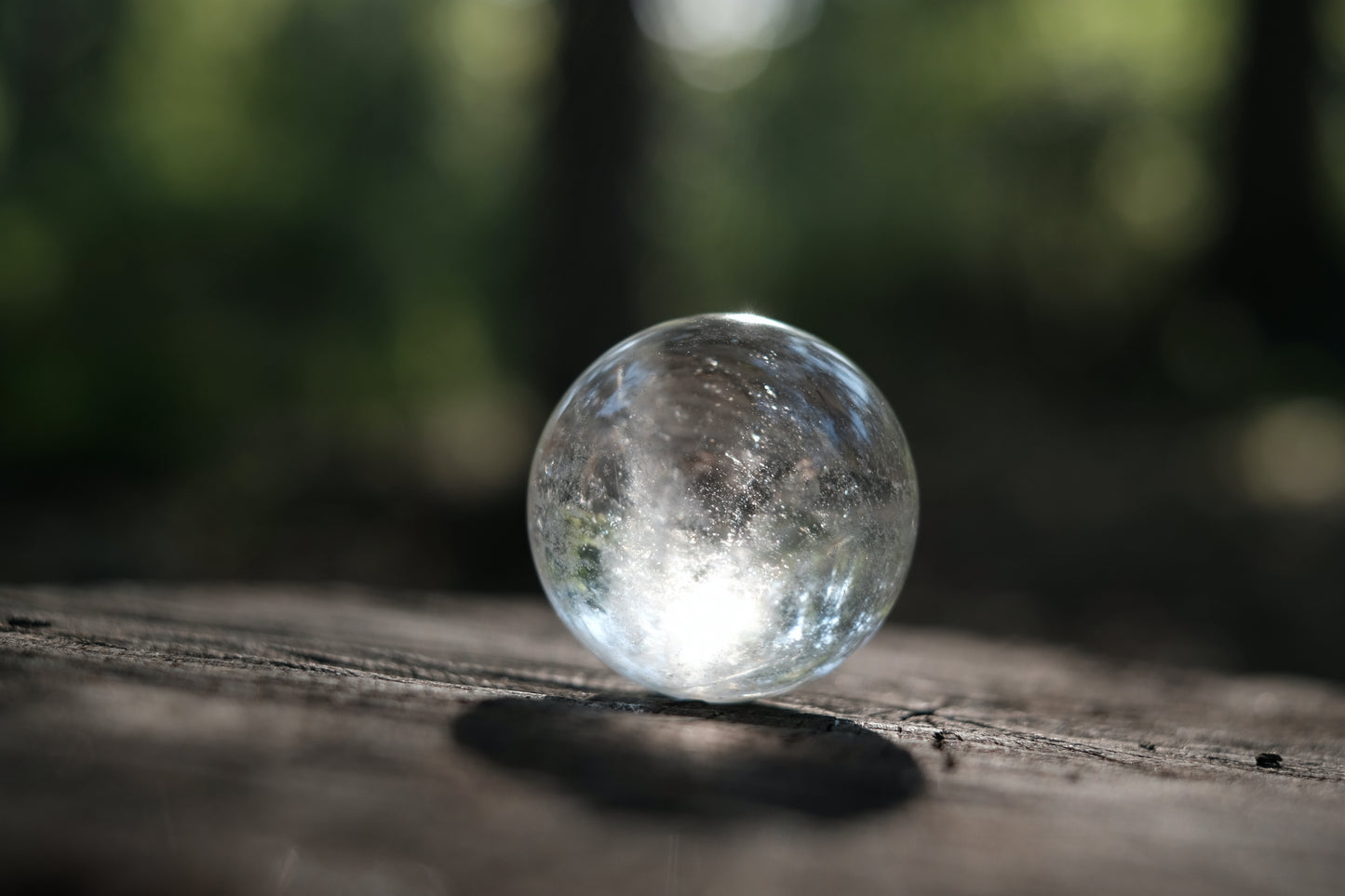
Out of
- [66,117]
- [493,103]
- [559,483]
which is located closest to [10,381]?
[66,117]

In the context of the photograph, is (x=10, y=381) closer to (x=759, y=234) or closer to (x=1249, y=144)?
(x=759, y=234)

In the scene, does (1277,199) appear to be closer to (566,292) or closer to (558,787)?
(566,292)

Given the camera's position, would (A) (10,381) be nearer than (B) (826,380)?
No

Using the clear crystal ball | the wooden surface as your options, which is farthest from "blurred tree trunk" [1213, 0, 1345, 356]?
the clear crystal ball

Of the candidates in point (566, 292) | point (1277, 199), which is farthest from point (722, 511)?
point (1277, 199)

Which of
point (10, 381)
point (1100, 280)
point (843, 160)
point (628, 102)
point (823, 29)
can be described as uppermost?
point (823, 29)

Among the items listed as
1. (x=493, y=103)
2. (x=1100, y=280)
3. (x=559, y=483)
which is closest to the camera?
(x=559, y=483)

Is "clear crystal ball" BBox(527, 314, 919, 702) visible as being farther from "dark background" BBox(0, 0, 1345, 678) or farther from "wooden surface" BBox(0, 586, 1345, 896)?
"dark background" BBox(0, 0, 1345, 678)
